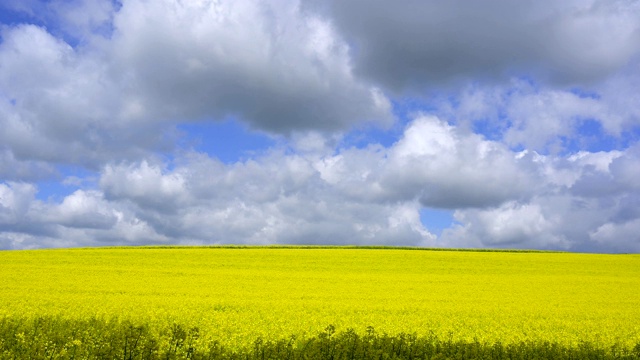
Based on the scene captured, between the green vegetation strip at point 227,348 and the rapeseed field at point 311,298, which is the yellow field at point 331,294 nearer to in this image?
the rapeseed field at point 311,298

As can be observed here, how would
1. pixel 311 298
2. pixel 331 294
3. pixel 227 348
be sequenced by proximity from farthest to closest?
pixel 331 294, pixel 311 298, pixel 227 348

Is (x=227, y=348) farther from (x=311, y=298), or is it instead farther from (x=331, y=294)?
(x=331, y=294)

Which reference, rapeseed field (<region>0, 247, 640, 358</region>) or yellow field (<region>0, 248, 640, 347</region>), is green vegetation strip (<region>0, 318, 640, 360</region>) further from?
yellow field (<region>0, 248, 640, 347</region>)

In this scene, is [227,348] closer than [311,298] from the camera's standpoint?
Yes

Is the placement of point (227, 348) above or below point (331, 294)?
below

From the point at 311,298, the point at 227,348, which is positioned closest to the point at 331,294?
the point at 311,298

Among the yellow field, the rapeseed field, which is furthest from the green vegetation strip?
the yellow field

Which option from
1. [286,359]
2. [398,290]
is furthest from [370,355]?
[398,290]

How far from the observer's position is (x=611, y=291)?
95.0ft

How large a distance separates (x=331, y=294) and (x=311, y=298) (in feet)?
4.90

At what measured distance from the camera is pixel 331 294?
23.9 m

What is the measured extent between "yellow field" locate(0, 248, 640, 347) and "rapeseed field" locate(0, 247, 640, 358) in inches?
3.1

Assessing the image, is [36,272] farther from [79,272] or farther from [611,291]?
[611,291]

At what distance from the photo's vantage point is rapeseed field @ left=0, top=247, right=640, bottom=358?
49.6 feet
